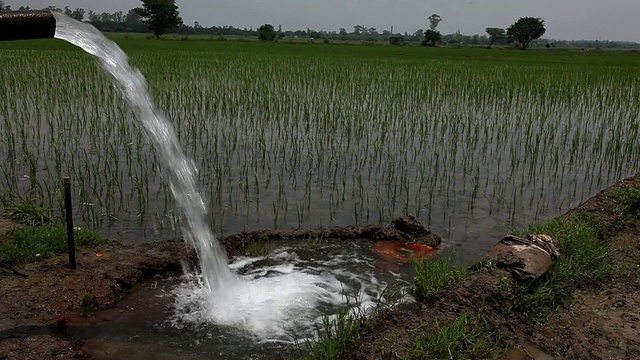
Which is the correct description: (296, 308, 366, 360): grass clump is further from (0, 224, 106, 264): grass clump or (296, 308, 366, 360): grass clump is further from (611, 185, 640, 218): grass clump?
(611, 185, 640, 218): grass clump

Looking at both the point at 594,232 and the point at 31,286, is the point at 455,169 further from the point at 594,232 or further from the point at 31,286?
the point at 31,286

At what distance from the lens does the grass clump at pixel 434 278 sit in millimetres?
3592

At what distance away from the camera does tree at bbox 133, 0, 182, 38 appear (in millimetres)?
46625

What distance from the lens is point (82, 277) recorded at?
11.7ft

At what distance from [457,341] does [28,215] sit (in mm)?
3536

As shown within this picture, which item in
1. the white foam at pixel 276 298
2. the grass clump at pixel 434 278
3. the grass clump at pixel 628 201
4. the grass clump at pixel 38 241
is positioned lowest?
the white foam at pixel 276 298

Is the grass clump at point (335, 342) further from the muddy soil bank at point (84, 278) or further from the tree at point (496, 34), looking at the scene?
the tree at point (496, 34)

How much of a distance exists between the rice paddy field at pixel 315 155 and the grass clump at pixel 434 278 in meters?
0.88

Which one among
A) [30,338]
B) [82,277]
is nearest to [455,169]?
[82,277]

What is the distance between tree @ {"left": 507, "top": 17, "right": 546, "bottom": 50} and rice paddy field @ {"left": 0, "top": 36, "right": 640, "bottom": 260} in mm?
53426

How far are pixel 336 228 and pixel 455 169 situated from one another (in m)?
2.47

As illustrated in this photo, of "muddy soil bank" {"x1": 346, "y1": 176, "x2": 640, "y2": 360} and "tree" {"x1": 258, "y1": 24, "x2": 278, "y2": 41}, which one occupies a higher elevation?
"tree" {"x1": 258, "y1": 24, "x2": 278, "y2": 41}

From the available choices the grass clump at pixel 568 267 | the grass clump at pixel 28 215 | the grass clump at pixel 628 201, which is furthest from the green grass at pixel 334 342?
the grass clump at pixel 628 201

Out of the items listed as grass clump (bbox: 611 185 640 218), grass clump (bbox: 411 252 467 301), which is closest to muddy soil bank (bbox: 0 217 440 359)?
grass clump (bbox: 411 252 467 301)
